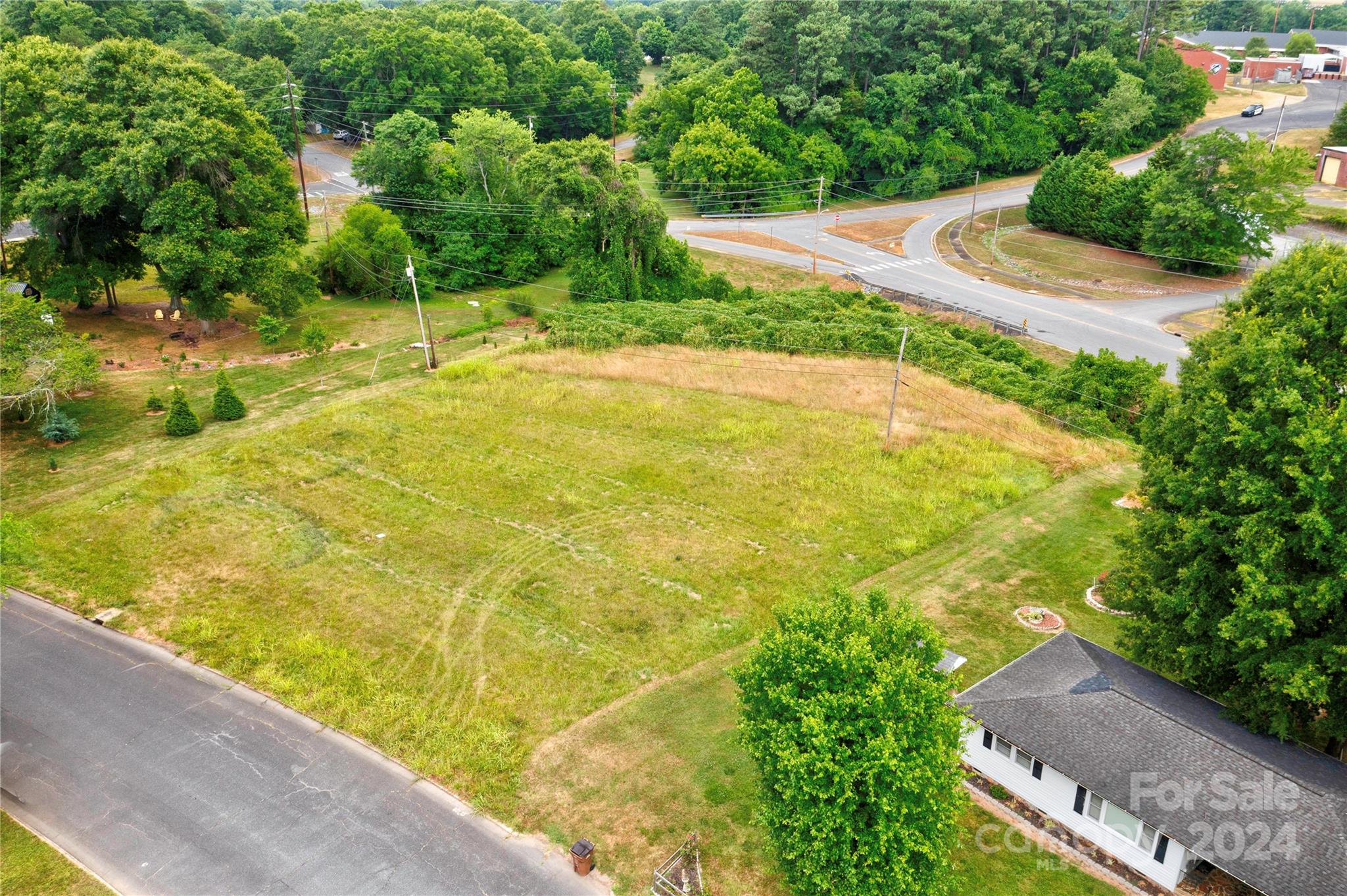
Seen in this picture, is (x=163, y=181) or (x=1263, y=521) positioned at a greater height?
(x=163, y=181)

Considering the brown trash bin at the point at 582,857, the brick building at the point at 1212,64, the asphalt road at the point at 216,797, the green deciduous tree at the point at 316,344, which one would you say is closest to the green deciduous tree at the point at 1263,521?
the brown trash bin at the point at 582,857

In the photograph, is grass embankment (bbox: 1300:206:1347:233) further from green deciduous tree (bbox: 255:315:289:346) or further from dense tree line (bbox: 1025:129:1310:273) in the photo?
green deciduous tree (bbox: 255:315:289:346)

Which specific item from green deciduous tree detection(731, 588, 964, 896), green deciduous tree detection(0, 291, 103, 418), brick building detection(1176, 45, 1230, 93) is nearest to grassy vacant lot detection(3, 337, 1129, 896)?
green deciduous tree detection(0, 291, 103, 418)

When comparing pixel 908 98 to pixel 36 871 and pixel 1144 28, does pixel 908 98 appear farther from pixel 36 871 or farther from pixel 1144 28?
pixel 36 871

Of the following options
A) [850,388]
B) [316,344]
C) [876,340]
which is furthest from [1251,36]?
[316,344]

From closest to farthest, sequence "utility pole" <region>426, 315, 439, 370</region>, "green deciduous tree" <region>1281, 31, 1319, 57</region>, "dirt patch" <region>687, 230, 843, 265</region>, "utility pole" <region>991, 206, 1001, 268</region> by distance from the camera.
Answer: "utility pole" <region>426, 315, 439, 370</region>, "utility pole" <region>991, 206, 1001, 268</region>, "dirt patch" <region>687, 230, 843, 265</region>, "green deciduous tree" <region>1281, 31, 1319, 57</region>
